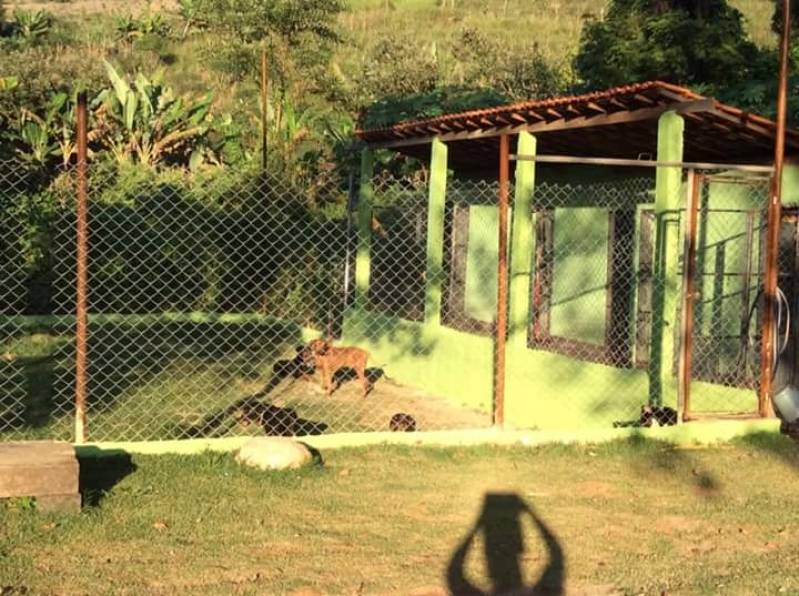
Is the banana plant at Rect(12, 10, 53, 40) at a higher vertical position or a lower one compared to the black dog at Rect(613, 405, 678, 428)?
higher

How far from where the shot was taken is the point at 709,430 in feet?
27.2

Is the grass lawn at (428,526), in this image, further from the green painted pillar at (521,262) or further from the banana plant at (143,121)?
the banana plant at (143,121)

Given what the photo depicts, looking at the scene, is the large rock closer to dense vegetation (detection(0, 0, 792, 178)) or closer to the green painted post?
the green painted post

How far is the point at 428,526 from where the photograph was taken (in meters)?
6.07

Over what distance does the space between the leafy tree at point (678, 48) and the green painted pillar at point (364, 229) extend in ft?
19.4

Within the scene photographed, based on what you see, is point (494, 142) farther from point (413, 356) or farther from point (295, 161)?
point (295, 161)

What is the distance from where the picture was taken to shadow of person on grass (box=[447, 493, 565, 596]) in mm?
5086

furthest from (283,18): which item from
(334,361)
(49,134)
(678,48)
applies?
(334,361)

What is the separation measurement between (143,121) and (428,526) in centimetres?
1676

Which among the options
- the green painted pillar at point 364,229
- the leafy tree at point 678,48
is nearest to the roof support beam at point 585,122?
the green painted pillar at point 364,229

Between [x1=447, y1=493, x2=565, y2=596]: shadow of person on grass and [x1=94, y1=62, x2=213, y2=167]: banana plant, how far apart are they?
16.2 m

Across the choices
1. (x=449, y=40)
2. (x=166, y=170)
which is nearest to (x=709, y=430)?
(x=166, y=170)

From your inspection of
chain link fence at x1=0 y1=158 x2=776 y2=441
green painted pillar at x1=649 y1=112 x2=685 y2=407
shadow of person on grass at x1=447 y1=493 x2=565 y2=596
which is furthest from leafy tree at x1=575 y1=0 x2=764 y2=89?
shadow of person on grass at x1=447 y1=493 x2=565 y2=596

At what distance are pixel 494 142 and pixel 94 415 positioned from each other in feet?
17.8
